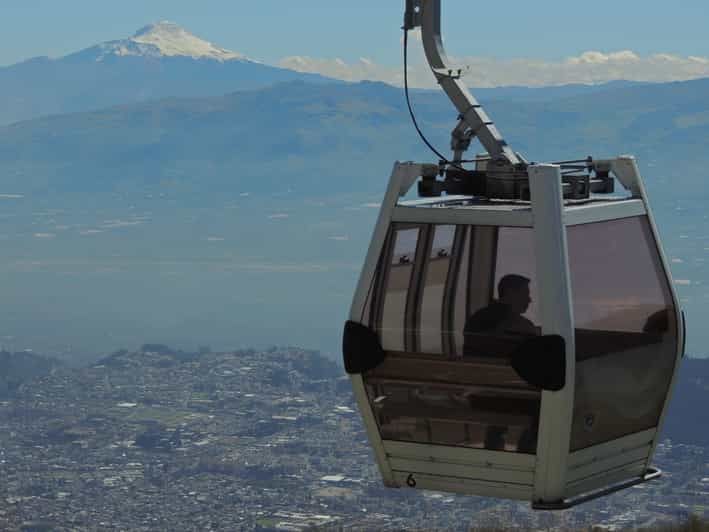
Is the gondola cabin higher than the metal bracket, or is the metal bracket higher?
the gondola cabin

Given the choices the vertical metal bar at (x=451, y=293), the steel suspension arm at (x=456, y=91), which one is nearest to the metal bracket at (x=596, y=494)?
the vertical metal bar at (x=451, y=293)

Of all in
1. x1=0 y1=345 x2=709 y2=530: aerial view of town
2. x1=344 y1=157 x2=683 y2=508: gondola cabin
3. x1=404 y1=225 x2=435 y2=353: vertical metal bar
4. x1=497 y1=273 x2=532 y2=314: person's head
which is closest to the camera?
x1=344 y1=157 x2=683 y2=508: gondola cabin

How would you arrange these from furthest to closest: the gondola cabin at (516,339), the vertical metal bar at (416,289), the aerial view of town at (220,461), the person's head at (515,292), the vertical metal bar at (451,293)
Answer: the aerial view of town at (220,461) < the vertical metal bar at (416,289) < the vertical metal bar at (451,293) < the person's head at (515,292) < the gondola cabin at (516,339)

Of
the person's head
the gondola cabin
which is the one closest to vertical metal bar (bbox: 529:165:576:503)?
the gondola cabin

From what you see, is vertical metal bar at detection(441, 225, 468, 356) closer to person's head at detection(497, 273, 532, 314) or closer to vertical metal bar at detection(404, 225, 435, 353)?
vertical metal bar at detection(404, 225, 435, 353)

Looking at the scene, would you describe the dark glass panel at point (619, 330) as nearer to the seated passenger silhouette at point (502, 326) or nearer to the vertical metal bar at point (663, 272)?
the vertical metal bar at point (663, 272)

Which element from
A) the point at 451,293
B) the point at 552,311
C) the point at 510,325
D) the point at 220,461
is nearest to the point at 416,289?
the point at 451,293

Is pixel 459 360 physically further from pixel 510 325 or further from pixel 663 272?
pixel 663 272

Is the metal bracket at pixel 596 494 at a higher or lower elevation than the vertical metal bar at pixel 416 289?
lower
